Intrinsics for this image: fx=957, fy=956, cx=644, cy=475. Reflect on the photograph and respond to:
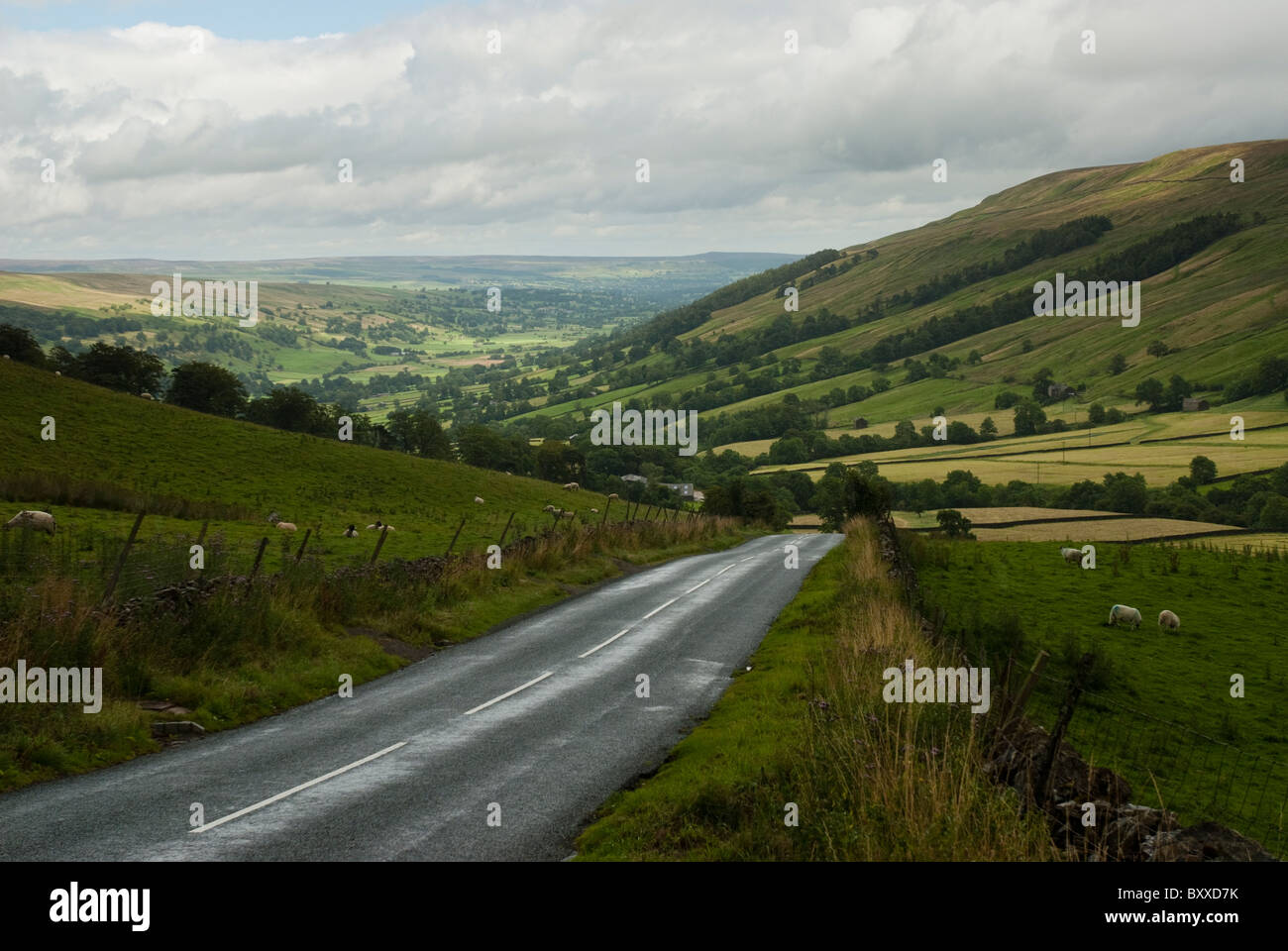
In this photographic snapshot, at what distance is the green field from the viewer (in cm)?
1661

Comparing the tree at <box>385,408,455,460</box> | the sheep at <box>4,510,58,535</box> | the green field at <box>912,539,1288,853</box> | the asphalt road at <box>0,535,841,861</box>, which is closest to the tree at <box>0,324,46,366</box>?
the tree at <box>385,408,455,460</box>

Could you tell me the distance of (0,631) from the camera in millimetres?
14617

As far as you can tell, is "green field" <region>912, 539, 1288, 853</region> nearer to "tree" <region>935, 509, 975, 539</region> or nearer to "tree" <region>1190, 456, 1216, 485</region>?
"tree" <region>935, 509, 975, 539</region>

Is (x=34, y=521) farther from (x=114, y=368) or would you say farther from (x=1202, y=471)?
(x=1202, y=471)

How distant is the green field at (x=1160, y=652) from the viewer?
16.6 m

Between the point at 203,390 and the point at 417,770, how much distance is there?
9203 centimetres

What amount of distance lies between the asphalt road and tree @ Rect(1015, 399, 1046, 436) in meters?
174

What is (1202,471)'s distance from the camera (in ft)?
414

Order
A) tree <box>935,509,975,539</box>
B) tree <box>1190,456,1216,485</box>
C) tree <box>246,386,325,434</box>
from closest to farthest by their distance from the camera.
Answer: tree <box>935,509,975,539</box> < tree <box>246,386,325,434</box> < tree <box>1190,456,1216,485</box>

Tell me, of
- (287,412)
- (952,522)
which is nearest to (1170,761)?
(952,522)

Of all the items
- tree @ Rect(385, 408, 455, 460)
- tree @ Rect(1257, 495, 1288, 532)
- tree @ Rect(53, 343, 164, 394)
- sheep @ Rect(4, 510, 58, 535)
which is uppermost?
tree @ Rect(53, 343, 164, 394)

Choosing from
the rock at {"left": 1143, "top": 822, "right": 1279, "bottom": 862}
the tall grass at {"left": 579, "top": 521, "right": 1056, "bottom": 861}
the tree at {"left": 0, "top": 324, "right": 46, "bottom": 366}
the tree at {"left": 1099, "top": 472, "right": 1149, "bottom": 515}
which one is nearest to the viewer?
the rock at {"left": 1143, "top": 822, "right": 1279, "bottom": 862}
